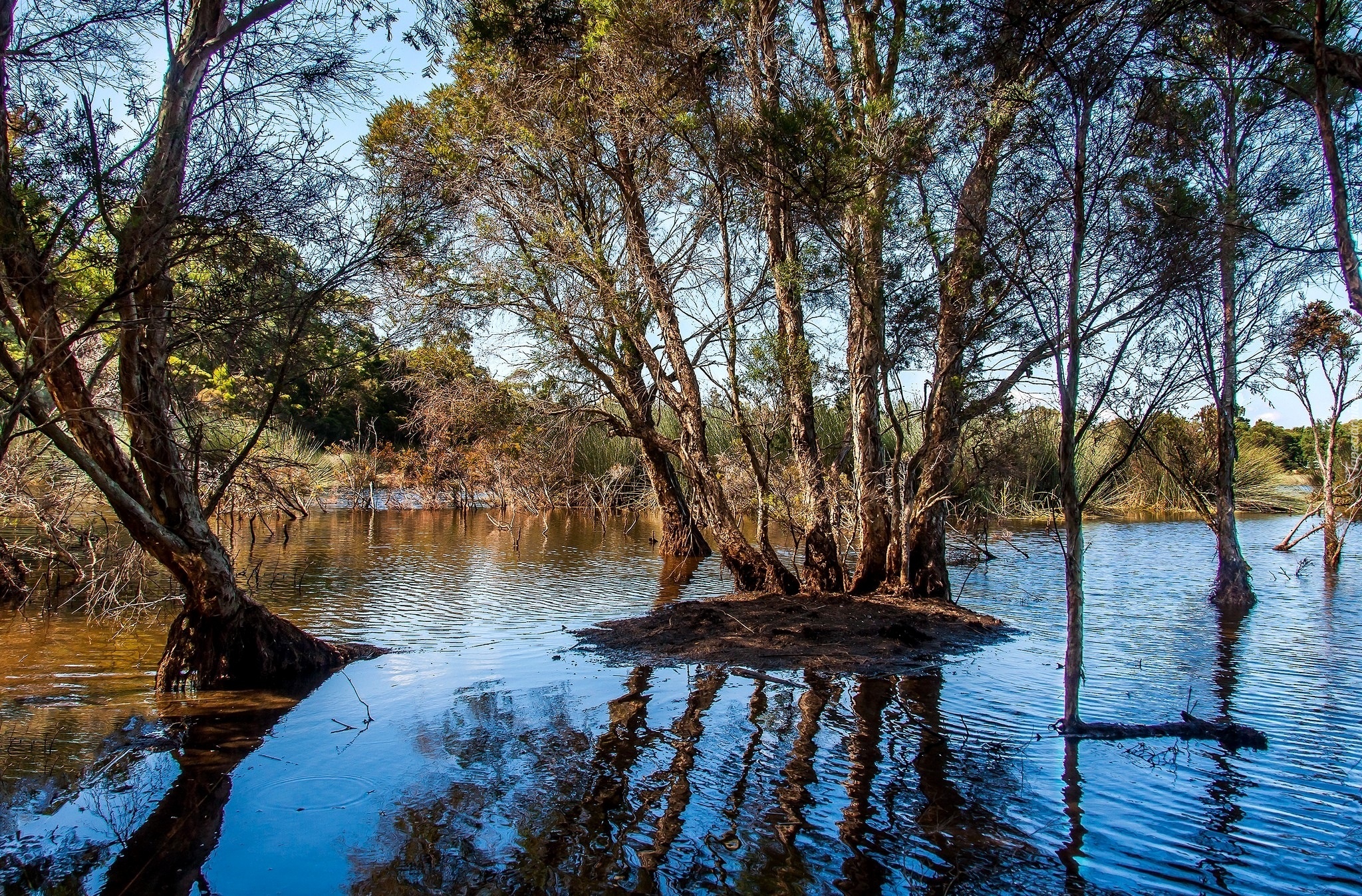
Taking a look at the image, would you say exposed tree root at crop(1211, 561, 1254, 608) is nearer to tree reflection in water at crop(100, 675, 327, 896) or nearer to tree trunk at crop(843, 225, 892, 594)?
tree trunk at crop(843, 225, 892, 594)

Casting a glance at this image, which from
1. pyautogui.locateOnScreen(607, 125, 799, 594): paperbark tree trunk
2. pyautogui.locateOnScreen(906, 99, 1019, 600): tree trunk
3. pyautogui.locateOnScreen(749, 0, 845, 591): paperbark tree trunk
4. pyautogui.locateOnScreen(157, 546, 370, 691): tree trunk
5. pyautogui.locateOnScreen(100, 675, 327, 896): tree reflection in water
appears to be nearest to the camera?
pyautogui.locateOnScreen(100, 675, 327, 896): tree reflection in water

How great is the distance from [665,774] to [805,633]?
13.9ft

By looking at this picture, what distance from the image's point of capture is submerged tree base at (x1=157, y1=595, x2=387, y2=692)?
6684mm

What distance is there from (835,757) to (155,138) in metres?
6.14

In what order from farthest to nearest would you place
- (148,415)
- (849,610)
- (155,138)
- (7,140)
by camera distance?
(849,610)
(148,415)
(155,138)
(7,140)

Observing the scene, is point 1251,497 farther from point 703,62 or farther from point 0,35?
point 0,35

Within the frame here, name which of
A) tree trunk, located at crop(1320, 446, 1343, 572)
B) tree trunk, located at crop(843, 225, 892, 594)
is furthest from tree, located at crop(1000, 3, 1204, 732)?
tree trunk, located at crop(1320, 446, 1343, 572)

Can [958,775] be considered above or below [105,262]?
below

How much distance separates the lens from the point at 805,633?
881 cm

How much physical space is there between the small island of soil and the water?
1.50 feet

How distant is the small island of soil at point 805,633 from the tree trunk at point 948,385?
2.15 feet

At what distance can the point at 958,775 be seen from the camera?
4.86m

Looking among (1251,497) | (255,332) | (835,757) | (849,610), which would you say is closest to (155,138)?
(255,332)

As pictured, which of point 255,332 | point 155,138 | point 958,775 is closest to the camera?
point 958,775
